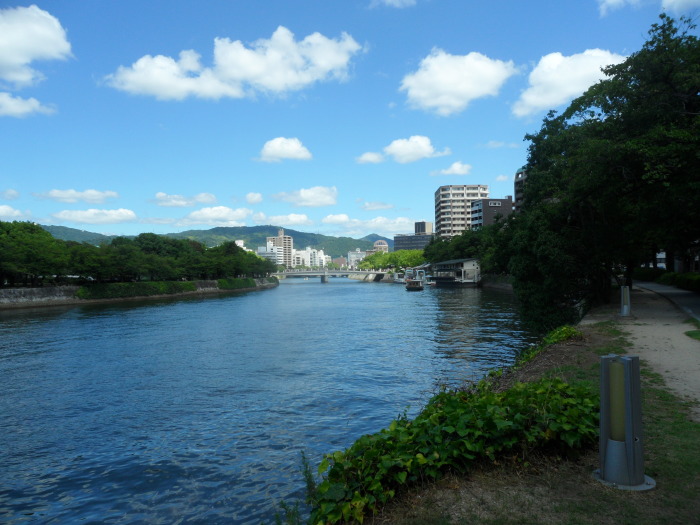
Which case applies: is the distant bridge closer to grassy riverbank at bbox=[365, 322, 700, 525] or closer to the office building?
the office building

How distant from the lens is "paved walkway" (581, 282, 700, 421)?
31.0ft

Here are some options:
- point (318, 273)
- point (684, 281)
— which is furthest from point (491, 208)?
point (684, 281)

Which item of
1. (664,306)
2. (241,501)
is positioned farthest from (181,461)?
(664,306)

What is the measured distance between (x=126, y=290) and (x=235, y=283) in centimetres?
3943

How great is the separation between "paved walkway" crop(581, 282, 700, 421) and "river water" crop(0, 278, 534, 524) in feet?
16.9

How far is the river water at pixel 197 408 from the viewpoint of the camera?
30.2 feet

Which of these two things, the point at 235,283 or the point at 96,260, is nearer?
the point at 96,260

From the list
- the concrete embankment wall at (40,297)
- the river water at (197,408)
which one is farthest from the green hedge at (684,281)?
the concrete embankment wall at (40,297)

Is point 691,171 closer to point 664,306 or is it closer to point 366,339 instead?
point 664,306

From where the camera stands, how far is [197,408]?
1523 centimetres

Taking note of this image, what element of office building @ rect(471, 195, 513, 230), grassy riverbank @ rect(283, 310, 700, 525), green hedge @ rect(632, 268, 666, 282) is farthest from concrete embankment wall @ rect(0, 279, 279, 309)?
office building @ rect(471, 195, 513, 230)

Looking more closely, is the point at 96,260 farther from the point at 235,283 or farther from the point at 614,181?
the point at 614,181

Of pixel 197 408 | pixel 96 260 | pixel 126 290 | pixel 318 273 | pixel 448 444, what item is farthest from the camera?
pixel 318 273

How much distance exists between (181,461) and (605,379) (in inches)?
367
